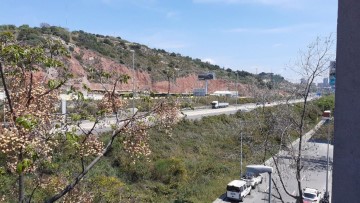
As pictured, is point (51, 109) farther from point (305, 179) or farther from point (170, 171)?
point (305, 179)

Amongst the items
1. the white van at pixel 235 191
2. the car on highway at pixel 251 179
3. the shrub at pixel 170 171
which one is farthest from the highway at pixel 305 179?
the shrub at pixel 170 171

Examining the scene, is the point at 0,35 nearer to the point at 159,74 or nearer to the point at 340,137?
the point at 340,137

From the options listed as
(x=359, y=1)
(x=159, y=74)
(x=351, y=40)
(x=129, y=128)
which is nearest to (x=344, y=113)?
(x=351, y=40)

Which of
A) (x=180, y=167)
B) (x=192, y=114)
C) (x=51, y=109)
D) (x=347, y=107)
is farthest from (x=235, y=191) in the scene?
(x=347, y=107)

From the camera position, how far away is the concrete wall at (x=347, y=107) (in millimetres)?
2921

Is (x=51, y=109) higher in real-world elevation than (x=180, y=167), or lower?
higher

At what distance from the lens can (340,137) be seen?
2.99 meters

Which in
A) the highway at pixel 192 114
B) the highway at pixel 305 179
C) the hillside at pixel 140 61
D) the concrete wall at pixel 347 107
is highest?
the hillside at pixel 140 61

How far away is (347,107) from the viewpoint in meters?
2.96

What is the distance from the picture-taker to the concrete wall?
292cm

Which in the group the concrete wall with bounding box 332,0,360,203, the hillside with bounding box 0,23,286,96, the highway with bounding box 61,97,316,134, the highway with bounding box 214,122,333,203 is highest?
the hillside with bounding box 0,23,286,96

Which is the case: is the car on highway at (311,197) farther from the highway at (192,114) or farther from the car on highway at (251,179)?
the highway at (192,114)

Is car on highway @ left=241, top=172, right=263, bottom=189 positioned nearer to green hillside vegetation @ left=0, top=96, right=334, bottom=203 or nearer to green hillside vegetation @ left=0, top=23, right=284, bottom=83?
green hillside vegetation @ left=0, top=96, right=334, bottom=203

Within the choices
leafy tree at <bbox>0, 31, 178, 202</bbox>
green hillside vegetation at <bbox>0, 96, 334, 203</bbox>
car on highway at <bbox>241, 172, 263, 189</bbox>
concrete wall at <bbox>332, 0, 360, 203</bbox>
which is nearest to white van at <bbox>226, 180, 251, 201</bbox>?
green hillside vegetation at <bbox>0, 96, 334, 203</bbox>
